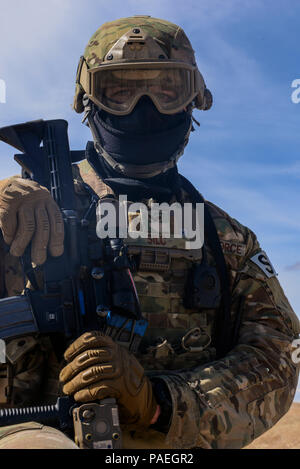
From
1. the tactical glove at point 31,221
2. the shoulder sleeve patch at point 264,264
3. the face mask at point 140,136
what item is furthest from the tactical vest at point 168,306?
the tactical glove at point 31,221

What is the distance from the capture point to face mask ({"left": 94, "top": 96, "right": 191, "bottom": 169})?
5520 millimetres

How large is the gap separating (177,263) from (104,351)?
1.46m

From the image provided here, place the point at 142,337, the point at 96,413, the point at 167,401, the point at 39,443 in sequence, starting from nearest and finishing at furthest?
the point at 39,443
the point at 96,413
the point at 167,401
the point at 142,337

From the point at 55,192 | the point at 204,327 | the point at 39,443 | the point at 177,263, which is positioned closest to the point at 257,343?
the point at 204,327

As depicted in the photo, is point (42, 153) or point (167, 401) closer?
point (167, 401)

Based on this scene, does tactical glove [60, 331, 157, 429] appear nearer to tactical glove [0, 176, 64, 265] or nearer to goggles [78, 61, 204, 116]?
tactical glove [0, 176, 64, 265]

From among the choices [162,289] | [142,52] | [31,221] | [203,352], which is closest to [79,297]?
[31,221]

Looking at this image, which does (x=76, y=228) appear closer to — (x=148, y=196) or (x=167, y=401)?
(x=148, y=196)

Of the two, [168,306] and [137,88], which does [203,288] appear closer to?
[168,306]

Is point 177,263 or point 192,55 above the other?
point 192,55

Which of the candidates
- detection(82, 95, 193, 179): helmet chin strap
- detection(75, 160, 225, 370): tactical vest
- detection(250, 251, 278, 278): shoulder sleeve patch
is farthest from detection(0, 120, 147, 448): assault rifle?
detection(250, 251, 278, 278): shoulder sleeve patch

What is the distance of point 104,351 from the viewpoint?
404 cm

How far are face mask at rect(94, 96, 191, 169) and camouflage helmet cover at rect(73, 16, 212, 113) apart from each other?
444mm

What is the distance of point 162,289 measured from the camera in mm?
5211
